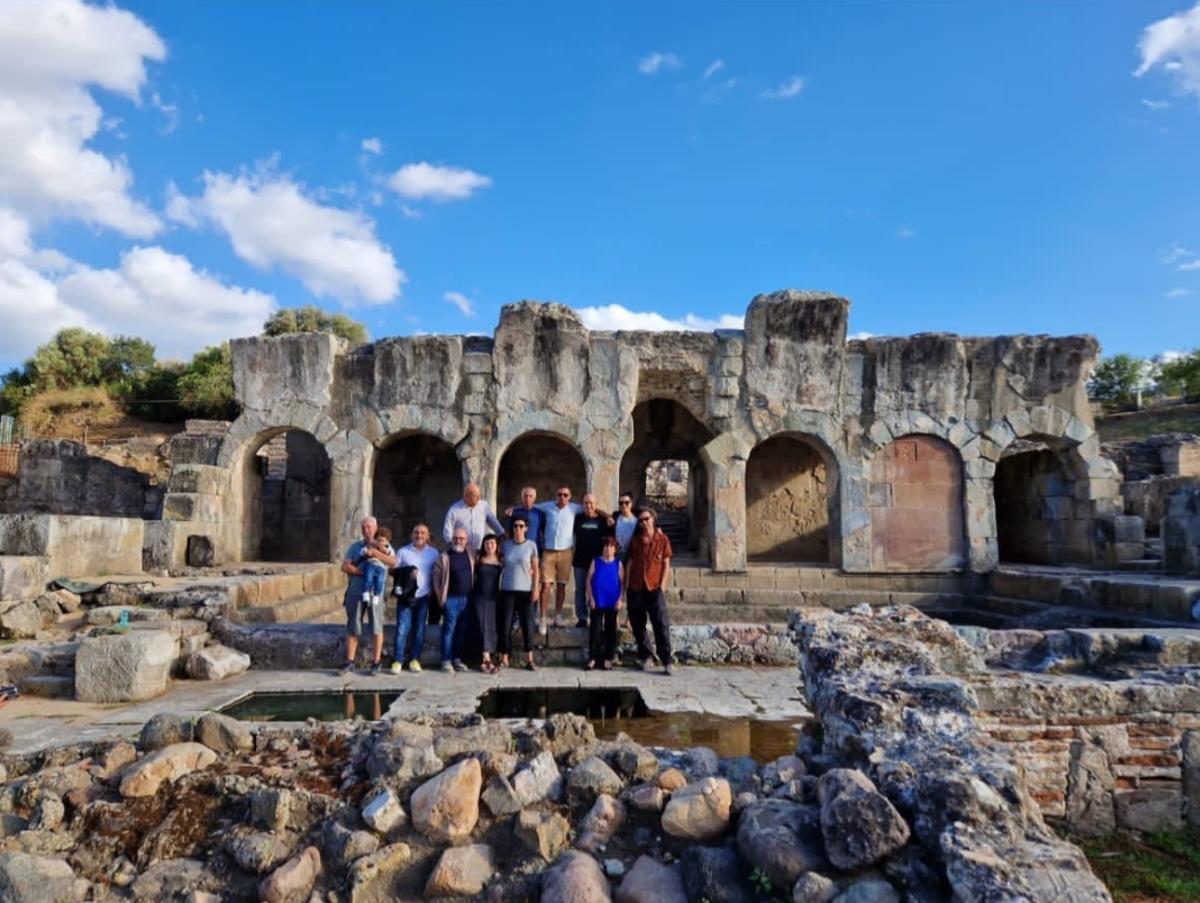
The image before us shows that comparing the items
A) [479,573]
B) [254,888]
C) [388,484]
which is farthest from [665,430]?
[254,888]

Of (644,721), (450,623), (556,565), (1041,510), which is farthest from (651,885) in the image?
(1041,510)

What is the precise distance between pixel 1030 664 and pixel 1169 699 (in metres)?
1.72

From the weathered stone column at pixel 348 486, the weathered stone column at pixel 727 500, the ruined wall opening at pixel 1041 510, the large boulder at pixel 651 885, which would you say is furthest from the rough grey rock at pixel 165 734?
the ruined wall opening at pixel 1041 510

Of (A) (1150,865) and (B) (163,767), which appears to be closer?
(A) (1150,865)

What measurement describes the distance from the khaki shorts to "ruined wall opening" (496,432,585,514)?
675 cm

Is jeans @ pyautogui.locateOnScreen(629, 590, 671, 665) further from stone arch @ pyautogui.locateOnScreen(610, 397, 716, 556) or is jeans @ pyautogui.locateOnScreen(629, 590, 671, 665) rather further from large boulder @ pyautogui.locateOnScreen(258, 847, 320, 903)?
stone arch @ pyautogui.locateOnScreen(610, 397, 716, 556)

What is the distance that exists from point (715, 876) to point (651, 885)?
233 millimetres

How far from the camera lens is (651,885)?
2812 mm

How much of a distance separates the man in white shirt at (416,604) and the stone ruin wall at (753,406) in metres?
4.46

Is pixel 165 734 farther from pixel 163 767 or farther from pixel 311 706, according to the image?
pixel 311 706

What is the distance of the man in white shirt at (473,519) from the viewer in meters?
7.47

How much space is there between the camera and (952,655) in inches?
182

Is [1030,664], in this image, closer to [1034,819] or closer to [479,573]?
[1034,819]

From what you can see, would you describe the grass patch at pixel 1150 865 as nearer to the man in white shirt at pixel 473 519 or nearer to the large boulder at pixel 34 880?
the large boulder at pixel 34 880
